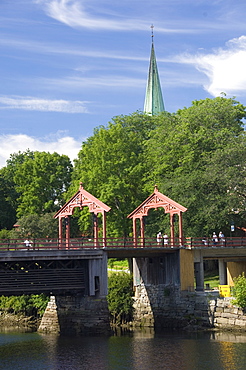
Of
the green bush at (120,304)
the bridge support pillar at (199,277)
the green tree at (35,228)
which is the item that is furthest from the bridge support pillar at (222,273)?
the green tree at (35,228)

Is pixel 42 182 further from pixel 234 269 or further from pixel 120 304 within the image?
pixel 234 269

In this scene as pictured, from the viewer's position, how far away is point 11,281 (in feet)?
140

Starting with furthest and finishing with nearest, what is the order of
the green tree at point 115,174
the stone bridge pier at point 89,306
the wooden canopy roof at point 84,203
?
1. the green tree at point 115,174
2. the wooden canopy roof at point 84,203
3. the stone bridge pier at point 89,306

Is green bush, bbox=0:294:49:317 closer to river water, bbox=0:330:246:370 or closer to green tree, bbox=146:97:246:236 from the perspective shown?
river water, bbox=0:330:246:370

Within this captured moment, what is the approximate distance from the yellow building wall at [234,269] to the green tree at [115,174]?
11335mm

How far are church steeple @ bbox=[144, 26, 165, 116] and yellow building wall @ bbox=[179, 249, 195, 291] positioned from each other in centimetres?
5170

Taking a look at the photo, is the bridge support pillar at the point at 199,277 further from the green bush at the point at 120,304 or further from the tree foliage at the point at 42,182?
the tree foliage at the point at 42,182

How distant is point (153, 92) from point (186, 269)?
55.3 metres

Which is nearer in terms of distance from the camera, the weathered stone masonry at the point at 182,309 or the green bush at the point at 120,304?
the weathered stone masonry at the point at 182,309

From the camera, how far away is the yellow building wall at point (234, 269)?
2090 inches

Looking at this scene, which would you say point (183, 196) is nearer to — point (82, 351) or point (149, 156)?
point (149, 156)

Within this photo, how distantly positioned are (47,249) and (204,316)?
1283 cm

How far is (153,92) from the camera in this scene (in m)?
99.4

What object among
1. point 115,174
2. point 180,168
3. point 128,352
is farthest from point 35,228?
point 128,352
